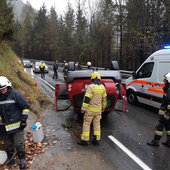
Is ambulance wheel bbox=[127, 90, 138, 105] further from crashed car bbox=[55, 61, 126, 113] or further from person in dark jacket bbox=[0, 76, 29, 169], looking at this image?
person in dark jacket bbox=[0, 76, 29, 169]

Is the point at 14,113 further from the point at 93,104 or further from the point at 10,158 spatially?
the point at 93,104

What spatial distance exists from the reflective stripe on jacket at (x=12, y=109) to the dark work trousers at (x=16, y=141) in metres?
0.14

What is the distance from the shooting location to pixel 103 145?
462 cm

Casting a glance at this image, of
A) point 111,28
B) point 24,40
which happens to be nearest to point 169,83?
point 111,28

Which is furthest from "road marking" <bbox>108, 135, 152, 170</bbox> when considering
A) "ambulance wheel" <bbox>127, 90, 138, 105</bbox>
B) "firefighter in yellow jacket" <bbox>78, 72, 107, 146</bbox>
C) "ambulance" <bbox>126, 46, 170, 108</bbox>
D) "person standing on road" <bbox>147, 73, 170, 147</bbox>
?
"ambulance wheel" <bbox>127, 90, 138, 105</bbox>

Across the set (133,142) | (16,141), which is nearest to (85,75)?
(133,142)

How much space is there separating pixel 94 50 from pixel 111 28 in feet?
16.4

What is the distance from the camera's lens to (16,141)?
3600 mm

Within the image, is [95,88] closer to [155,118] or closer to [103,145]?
[103,145]

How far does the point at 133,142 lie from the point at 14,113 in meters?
3.06

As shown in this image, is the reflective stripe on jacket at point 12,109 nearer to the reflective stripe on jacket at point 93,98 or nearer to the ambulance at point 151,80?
the reflective stripe on jacket at point 93,98

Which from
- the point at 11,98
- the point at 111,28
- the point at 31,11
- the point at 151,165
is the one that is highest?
the point at 31,11

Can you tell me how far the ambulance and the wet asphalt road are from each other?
699 mm

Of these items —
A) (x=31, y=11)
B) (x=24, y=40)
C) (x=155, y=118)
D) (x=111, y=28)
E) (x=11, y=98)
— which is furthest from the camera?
(x=31, y=11)
